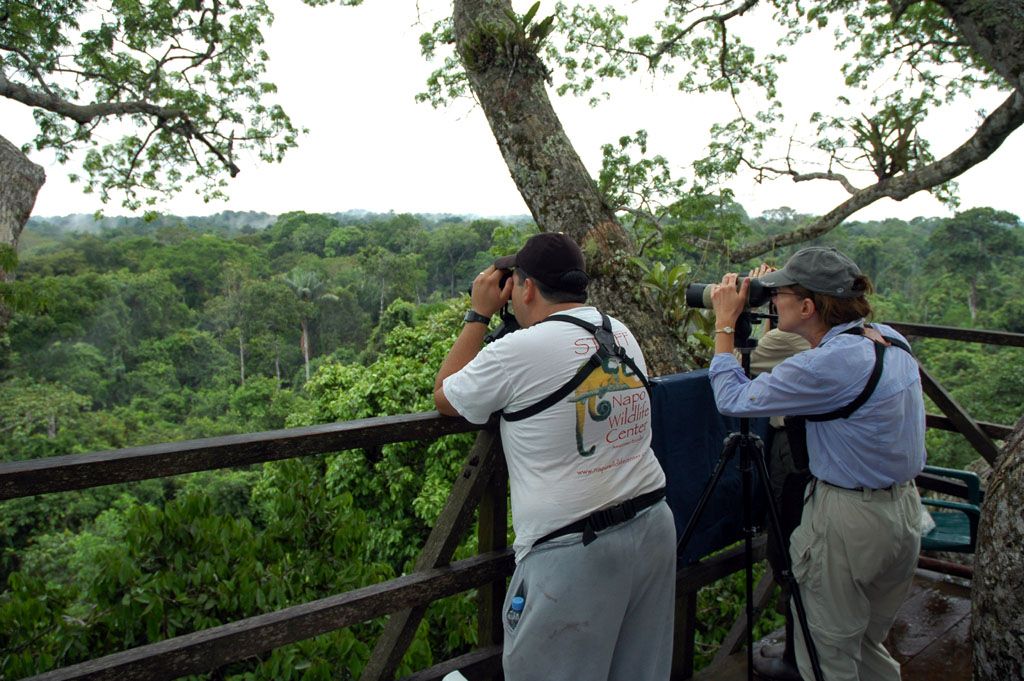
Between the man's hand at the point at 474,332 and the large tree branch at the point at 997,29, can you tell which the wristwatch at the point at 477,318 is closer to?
the man's hand at the point at 474,332

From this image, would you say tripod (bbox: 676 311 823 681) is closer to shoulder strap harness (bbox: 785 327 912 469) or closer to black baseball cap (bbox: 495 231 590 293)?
shoulder strap harness (bbox: 785 327 912 469)

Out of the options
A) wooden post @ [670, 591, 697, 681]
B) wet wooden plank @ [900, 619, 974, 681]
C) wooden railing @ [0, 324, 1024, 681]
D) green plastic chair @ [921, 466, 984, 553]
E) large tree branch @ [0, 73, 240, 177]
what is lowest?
wet wooden plank @ [900, 619, 974, 681]

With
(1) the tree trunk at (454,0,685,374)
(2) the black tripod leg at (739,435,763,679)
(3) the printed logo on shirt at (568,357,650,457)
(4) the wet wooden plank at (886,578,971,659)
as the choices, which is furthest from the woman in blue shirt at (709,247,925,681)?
(1) the tree trunk at (454,0,685,374)

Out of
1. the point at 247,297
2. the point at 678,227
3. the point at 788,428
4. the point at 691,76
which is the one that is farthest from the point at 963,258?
the point at 247,297

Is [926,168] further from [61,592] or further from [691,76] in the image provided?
[61,592]

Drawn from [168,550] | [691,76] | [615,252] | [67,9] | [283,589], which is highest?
[67,9]

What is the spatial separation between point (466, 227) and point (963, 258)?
31.4 metres

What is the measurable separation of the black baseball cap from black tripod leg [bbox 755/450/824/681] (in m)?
0.81

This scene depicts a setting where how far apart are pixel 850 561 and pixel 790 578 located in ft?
0.57

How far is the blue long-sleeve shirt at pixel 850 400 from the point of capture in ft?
5.68

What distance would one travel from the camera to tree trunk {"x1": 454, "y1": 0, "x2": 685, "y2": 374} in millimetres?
4047

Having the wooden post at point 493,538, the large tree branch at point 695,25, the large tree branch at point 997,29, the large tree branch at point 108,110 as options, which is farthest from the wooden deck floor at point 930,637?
the large tree branch at point 108,110

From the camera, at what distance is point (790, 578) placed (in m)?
1.96

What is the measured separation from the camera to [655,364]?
146 inches
